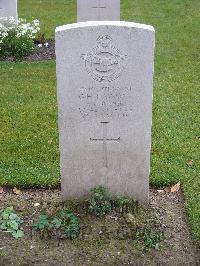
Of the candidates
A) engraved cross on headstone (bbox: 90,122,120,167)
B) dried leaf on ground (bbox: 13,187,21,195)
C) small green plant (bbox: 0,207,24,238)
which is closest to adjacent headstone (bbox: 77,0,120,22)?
dried leaf on ground (bbox: 13,187,21,195)

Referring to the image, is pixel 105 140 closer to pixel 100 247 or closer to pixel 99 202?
pixel 99 202

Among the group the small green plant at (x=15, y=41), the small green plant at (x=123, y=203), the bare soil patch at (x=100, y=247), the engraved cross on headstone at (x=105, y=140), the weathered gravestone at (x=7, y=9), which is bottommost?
the bare soil patch at (x=100, y=247)

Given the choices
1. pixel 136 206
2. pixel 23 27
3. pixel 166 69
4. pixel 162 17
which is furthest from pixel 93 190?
pixel 162 17

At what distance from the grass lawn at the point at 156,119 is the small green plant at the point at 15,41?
0.47 meters

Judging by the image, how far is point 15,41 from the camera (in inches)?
394

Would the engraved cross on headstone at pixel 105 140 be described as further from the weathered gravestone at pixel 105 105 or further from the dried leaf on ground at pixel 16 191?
the dried leaf on ground at pixel 16 191

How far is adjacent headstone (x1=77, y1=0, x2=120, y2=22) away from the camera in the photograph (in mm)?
10156

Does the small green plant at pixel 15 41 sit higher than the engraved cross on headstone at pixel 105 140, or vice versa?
the small green plant at pixel 15 41

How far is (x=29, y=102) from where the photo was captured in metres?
7.87

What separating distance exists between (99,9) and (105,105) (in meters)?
5.97

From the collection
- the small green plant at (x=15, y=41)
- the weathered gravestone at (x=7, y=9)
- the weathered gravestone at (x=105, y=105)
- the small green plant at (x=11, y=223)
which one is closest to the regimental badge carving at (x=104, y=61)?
the weathered gravestone at (x=105, y=105)

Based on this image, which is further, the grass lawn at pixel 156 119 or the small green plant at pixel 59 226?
the grass lawn at pixel 156 119

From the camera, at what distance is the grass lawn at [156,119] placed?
18.7 feet

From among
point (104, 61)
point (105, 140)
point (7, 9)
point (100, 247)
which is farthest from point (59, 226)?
point (7, 9)
